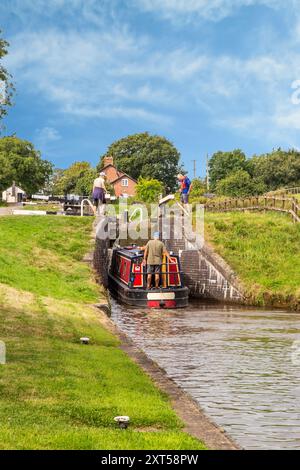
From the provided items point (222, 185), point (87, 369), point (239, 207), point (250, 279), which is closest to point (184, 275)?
point (250, 279)

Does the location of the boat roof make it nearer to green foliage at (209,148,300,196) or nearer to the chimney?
green foliage at (209,148,300,196)

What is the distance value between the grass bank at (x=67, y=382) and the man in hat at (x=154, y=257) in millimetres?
4393

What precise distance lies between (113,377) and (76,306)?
7.69m

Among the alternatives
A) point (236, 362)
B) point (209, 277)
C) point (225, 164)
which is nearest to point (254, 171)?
point (225, 164)

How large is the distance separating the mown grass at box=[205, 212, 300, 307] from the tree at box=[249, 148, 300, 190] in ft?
193

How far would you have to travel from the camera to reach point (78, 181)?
357 feet

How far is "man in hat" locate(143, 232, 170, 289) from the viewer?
2538 centimetres

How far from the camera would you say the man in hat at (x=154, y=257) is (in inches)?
999

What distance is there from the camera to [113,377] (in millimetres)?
10461

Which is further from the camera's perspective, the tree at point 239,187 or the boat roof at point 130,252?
the tree at point 239,187

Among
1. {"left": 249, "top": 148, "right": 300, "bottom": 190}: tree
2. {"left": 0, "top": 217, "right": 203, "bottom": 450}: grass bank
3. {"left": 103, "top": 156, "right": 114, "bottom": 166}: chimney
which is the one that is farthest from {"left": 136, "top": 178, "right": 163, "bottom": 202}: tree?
{"left": 0, "top": 217, "right": 203, "bottom": 450}: grass bank

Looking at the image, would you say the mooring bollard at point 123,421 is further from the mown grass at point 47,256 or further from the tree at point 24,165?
the tree at point 24,165

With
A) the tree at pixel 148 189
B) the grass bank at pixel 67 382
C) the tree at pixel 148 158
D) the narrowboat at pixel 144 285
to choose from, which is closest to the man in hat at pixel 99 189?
the narrowboat at pixel 144 285

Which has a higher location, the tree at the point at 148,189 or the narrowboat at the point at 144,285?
the tree at the point at 148,189
